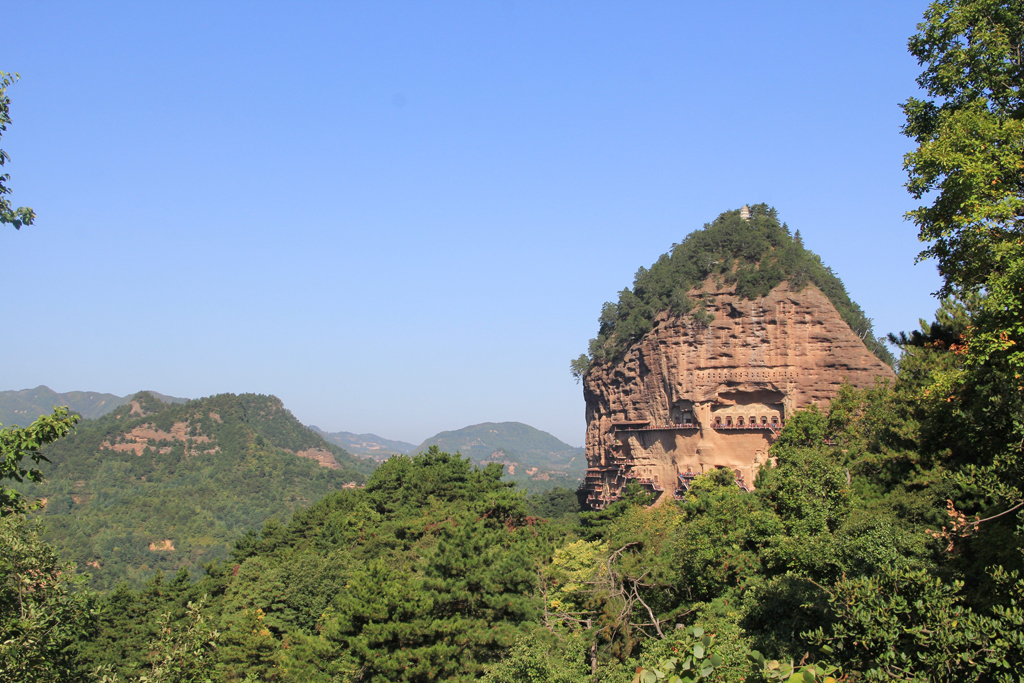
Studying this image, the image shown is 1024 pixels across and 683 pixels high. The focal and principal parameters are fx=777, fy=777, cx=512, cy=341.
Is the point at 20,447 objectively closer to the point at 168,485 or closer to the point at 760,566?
the point at 760,566

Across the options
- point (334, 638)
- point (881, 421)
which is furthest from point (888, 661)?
point (334, 638)

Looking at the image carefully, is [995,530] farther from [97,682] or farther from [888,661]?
[97,682]

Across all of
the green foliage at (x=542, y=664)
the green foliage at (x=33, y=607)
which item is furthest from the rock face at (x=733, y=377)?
the green foliage at (x=33, y=607)

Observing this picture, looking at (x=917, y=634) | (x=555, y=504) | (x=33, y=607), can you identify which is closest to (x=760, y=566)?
(x=917, y=634)

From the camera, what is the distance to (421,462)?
4147 centimetres

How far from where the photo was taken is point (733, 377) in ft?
142

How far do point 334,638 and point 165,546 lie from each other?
76.2 metres

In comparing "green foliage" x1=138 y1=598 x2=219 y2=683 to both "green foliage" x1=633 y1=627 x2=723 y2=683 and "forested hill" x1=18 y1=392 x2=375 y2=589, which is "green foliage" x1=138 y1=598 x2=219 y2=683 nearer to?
"green foliage" x1=633 y1=627 x2=723 y2=683

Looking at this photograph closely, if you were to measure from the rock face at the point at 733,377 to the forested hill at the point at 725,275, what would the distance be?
810mm

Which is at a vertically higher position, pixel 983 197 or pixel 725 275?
pixel 725 275

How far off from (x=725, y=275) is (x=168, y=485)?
94.7 m

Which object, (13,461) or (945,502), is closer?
(13,461)

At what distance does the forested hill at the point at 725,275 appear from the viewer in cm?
4441

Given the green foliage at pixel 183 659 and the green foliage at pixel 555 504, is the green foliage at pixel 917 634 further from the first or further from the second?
the green foliage at pixel 555 504
